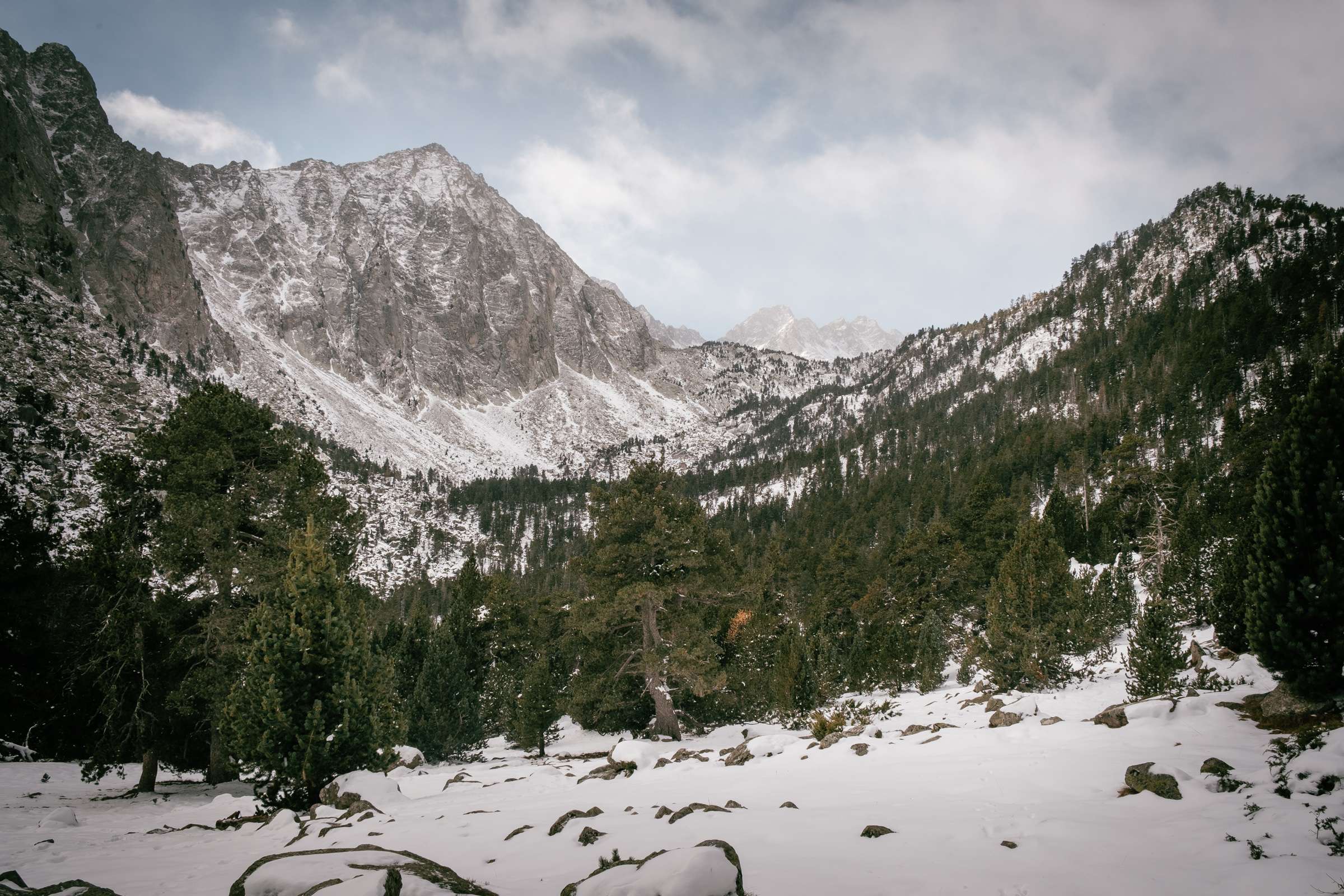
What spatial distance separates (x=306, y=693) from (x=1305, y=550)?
785 inches

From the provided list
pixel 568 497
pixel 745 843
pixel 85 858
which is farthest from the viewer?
pixel 568 497

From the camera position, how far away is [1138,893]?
507cm

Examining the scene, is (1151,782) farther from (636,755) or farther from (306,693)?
(306,693)

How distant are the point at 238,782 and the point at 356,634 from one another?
25.1 feet

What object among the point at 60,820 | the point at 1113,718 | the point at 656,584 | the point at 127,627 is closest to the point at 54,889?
the point at 60,820

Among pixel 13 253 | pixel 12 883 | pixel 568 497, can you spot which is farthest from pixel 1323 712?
pixel 568 497

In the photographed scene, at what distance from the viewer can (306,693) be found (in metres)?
13.1

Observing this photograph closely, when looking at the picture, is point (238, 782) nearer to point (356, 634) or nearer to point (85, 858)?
point (356, 634)

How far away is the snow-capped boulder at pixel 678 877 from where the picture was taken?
452 cm

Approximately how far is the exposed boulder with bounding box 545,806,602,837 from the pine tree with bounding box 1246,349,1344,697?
11.4 m

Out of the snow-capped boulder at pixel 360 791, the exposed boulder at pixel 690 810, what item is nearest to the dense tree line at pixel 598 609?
the snow-capped boulder at pixel 360 791

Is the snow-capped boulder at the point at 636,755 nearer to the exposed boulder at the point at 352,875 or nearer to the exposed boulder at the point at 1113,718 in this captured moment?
the exposed boulder at the point at 352,875

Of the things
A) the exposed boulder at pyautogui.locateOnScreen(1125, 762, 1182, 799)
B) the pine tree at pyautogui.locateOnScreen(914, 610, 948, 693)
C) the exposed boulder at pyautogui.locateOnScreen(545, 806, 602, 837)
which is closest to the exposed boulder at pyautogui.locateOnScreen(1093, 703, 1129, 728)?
the exposed boulder at pyautogui.locateOnScreen(1125, 762, 1182, 799)

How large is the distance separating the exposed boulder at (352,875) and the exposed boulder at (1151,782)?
28.2ft
